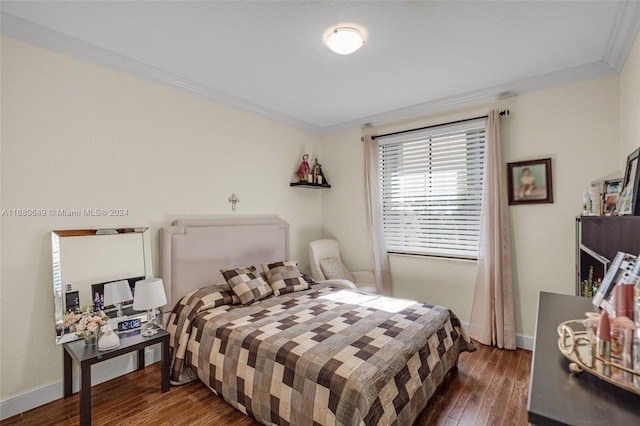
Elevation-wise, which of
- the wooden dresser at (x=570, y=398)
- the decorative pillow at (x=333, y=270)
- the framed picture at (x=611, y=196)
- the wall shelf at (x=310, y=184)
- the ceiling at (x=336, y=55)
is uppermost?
the ceiling at (x=336, y=55)

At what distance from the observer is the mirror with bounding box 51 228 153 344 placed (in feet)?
7.29

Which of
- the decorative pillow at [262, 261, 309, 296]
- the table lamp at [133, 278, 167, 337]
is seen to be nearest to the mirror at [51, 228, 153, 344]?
the table lamp at [133, 278, 167, 337]

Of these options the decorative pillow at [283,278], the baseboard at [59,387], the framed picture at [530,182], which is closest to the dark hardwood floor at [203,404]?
the baseboard at [59,387]

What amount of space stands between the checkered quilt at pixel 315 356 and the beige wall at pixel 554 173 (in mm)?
974

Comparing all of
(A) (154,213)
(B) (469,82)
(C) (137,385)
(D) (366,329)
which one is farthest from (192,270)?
(B) (469,82)

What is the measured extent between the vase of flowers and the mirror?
0.10 meters

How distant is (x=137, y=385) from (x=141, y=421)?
51cm

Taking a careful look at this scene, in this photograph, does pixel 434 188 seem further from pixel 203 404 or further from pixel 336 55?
pixel 203 404

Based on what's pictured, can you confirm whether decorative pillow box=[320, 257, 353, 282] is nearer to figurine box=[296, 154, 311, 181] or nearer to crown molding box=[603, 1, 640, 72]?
figurine box=[296, 154, 311, 181]

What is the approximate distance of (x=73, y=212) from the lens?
7.64 ft

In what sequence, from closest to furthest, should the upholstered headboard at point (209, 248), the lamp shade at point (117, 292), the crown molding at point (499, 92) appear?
the lamp shade at point (117, 292), the crown molding at point (499, 92), the upholstered headboard at point (209, 248)

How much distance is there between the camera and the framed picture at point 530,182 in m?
2.90

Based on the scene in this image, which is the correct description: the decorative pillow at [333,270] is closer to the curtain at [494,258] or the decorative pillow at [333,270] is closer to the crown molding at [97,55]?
the curtain at [494,258]

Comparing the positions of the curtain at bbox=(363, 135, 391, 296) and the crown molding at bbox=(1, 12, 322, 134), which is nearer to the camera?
the crown molding at bbox=(1, 12, 322, 134)
